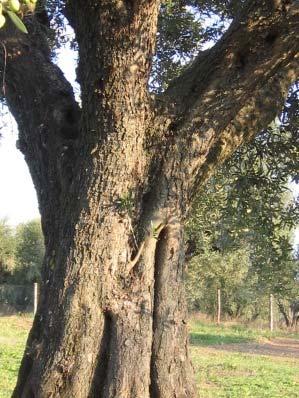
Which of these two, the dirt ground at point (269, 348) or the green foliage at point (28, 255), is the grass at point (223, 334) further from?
the green foliage at point (28, 255)

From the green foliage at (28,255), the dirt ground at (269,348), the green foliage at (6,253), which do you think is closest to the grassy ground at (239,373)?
the dirt ground at (269,348)

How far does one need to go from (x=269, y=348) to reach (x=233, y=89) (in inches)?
736

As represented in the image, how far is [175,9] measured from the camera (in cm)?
782

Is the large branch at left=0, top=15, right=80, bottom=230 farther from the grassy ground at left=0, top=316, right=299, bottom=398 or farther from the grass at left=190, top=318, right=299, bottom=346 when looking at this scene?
the grass at left=190, top=318, right=299, bottom=346

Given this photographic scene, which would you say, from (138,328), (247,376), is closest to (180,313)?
(138,328)

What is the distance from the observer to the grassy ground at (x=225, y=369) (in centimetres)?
1017

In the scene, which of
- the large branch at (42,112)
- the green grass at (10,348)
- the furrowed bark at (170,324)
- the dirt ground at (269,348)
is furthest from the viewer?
the dirt ground at (269,348)

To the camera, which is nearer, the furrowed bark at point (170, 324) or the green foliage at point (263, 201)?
the furrowed bark at point (170, 324)

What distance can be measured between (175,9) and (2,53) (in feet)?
11.8

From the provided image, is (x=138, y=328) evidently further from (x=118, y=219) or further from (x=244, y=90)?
(x=244, y=90)

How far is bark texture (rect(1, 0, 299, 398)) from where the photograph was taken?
3.99 m

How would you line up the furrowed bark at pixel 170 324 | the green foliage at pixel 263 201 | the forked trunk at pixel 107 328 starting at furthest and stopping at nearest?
1. the green foliage at pixel 263 201
2. the furrowed bark at pixel 170 324
3. the forked trunk at pixel 107 328

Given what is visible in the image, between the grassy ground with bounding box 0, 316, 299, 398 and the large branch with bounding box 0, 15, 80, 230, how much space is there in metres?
4.66

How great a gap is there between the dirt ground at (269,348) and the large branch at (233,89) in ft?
51.2
